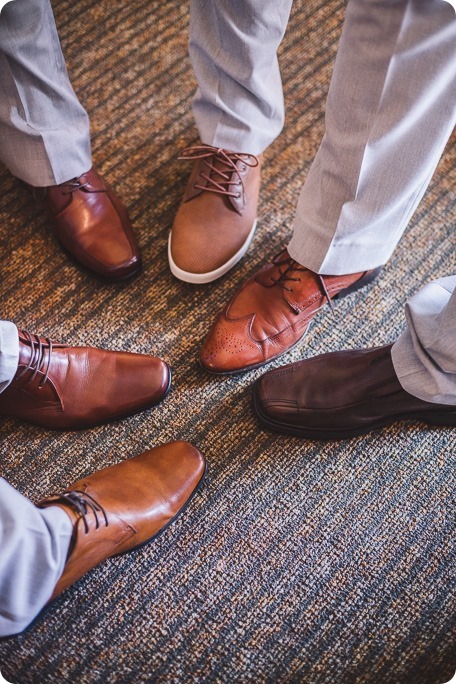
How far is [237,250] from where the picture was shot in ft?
3.22

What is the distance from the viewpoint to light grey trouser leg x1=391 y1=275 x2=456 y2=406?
0.69m

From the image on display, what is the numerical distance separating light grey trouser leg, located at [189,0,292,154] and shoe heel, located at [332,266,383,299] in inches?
11.4

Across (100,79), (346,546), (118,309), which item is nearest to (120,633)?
(346,546)

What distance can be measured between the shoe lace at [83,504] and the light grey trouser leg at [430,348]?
1.44ft

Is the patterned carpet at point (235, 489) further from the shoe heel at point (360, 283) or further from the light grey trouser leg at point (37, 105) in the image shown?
the light grey trouser leg at point (37, 105)

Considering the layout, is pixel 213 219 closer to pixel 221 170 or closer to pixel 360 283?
pixel 221 170

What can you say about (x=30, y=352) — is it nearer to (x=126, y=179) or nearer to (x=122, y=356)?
(x=122, y=356)

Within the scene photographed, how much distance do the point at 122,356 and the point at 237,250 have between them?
280 mm

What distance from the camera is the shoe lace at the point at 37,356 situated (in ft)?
2.57

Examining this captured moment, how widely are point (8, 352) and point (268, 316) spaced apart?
39 centimetres

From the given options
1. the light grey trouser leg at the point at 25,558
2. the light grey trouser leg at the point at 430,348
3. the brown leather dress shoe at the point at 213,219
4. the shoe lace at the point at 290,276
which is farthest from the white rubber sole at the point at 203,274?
the light grey trouser leg at the point at 25,558

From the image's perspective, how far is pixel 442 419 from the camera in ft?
2.83

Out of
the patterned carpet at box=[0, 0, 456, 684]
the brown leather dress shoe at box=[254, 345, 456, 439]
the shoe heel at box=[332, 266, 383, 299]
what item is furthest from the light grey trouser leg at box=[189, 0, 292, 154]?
the brown leather dress shoe at box=[254, 345, 456, 439]

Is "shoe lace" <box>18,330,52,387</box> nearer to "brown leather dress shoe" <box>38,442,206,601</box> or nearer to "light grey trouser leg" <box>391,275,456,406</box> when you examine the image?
"brown leather dress shoe" <box>38,442,206,601</box>
